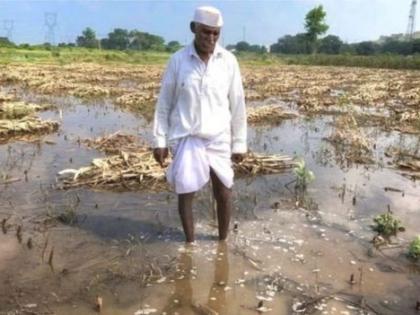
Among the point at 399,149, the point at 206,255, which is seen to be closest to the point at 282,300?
the point at 206,255

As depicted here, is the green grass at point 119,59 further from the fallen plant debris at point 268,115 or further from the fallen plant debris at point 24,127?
the fallen plant debris at point 268,115

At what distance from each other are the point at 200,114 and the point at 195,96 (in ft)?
0.52

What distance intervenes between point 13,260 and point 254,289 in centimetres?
205

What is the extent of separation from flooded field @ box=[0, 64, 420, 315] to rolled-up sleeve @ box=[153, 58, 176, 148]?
3.35ft

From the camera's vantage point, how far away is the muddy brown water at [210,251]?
3688 millimetres

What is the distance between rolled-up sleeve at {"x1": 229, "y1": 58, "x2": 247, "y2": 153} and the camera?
4445mm

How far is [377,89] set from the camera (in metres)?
19.9

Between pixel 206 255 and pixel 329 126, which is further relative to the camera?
pixel 329 126

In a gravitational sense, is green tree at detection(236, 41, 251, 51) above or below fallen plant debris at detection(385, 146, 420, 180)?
above

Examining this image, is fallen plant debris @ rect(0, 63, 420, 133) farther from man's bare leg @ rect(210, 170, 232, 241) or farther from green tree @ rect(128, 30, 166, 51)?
green tree @ rect(128, 30, 166, 51)

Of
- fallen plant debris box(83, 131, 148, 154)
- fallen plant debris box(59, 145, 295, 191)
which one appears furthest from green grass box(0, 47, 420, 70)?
fallen plant debris box(59, 145, 295, 191)

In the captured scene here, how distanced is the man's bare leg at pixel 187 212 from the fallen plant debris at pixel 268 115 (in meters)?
7.50

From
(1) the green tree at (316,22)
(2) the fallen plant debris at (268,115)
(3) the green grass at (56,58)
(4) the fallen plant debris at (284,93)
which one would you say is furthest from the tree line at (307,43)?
(2) the fallen plant debris at (268,115)

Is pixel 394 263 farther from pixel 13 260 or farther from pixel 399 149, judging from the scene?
pixel 399 149
